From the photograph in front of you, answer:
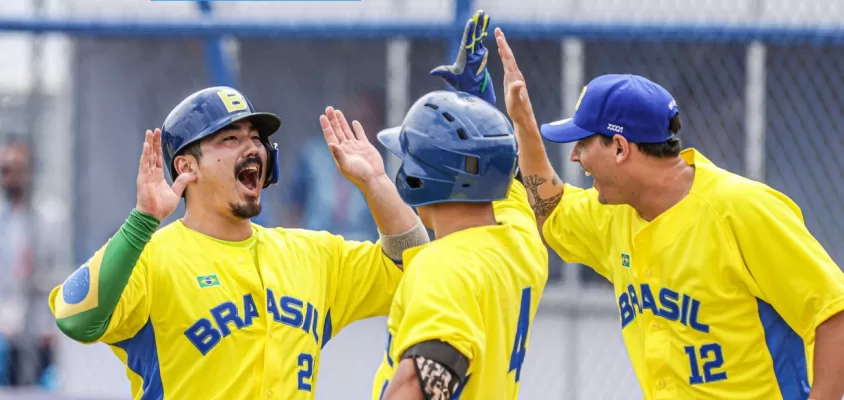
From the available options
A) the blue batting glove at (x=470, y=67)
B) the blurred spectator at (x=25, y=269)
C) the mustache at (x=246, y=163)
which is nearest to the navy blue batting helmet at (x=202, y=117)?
the mustache at (x=246, y=163)

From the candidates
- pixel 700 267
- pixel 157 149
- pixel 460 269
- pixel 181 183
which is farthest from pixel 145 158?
pixel 700 267

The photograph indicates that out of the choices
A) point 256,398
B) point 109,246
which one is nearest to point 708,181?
point 256,398

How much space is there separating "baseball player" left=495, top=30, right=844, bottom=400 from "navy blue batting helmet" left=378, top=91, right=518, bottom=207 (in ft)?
2.29

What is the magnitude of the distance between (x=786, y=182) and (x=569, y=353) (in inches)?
82.7

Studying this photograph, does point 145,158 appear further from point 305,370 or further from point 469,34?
point 469,34

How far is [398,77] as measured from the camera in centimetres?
690

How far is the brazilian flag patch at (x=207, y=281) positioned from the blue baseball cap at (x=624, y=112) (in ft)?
3.96

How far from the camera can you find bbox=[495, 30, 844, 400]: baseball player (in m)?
3.32

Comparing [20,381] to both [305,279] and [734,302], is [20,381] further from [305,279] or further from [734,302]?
[734,302]

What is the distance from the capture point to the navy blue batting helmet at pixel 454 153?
290 cm

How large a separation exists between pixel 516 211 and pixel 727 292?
75 cm

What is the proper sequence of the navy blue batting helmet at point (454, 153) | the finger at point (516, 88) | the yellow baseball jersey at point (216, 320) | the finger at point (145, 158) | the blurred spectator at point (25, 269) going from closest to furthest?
the navy blue batting helmet at point (454, 153) → the finger at point (145, 158) → the yellow baseball jersey at point (216, 320) → the finger at point (516, 88) → the blurred spectator at point (25, 269)

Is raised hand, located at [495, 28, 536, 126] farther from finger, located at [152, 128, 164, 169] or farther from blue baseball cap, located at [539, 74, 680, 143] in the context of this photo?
finger, located at [152, 128, 164, 169]

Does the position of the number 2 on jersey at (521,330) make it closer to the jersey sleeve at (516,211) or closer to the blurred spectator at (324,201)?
the jersey sleeve at (516,211)
